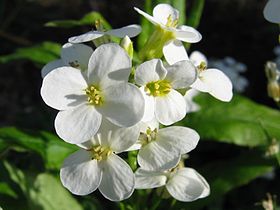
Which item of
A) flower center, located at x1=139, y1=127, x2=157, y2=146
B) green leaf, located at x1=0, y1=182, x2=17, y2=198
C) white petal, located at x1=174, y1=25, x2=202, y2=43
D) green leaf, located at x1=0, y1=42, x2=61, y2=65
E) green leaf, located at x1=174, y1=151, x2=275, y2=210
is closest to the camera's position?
flower center, located at x1=139, y1=127, x2=157, y2=146

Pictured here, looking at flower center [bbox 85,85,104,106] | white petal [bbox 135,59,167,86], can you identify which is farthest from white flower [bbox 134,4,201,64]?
flower center [bbox 85,85,104,106]

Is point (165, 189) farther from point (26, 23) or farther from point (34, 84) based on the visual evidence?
point (26, 23)

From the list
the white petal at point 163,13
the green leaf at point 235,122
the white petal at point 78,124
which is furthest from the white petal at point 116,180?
the green leaf at point 235,122

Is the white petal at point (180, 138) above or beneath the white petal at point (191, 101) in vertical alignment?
above

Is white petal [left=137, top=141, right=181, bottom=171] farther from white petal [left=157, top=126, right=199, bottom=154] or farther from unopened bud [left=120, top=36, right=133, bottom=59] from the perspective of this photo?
unopened bud [left=120, top=36, right=133, bottom=59]

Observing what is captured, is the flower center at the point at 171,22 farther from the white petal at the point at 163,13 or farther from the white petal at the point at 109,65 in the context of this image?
the white petal at the point at 109,65

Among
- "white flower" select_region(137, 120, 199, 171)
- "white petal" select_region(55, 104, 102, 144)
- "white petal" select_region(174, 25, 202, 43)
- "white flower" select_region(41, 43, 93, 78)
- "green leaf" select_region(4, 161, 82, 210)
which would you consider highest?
"white petal" select_region(174, 25, 202, 43)
